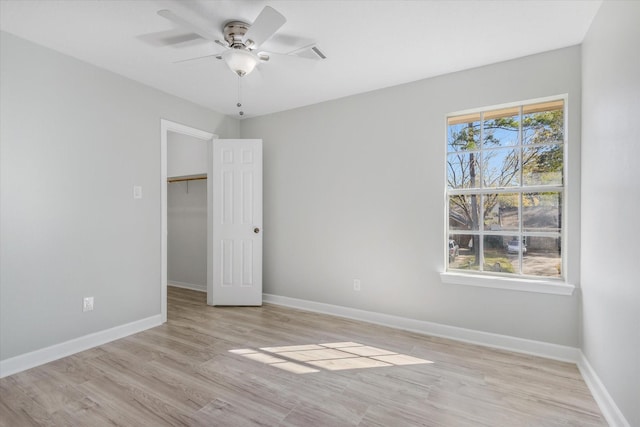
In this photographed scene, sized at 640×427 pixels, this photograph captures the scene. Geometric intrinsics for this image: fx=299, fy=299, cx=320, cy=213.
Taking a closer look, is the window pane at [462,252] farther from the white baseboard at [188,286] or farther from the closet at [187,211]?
the white baseboard at [188,286]

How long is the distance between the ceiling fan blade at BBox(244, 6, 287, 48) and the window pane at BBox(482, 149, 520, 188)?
84.8 inches

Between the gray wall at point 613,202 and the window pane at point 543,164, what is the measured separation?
0.26 m

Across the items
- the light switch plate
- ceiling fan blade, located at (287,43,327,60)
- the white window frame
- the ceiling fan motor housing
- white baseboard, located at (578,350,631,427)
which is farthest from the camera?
the light switch plate

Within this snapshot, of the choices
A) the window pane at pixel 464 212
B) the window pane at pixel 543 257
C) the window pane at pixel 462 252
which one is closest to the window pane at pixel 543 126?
the window pane at pixel 464 212

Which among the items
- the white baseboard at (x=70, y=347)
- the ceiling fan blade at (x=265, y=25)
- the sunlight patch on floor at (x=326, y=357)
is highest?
the ceiling fan blade at (x=265, y=25)

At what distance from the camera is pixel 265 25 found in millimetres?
1840

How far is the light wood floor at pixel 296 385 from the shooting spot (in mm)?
1744

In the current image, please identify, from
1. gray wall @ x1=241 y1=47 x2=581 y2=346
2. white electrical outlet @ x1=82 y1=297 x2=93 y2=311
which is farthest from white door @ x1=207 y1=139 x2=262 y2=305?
white electrical outlet @ x1=82 y1=297 x2=93 y2=311

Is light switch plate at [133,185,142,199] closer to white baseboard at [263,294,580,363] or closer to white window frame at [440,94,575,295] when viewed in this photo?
white baseboard at [263,294,580,363]

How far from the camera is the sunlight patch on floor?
91.7 inches

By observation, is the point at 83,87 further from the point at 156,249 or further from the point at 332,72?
the point at 332,72

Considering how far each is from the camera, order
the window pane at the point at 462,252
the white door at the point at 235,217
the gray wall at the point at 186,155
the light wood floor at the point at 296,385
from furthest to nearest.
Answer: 1. the gray wall at the point at 186,155
2. the white door at the point at 235,217
3. the window pane at the point at 462,252
4. the light wood floor at the point at 296,385

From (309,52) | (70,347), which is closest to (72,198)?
(70,347)

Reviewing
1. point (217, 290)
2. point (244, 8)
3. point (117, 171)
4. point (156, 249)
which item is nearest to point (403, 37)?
point (244, 8)
